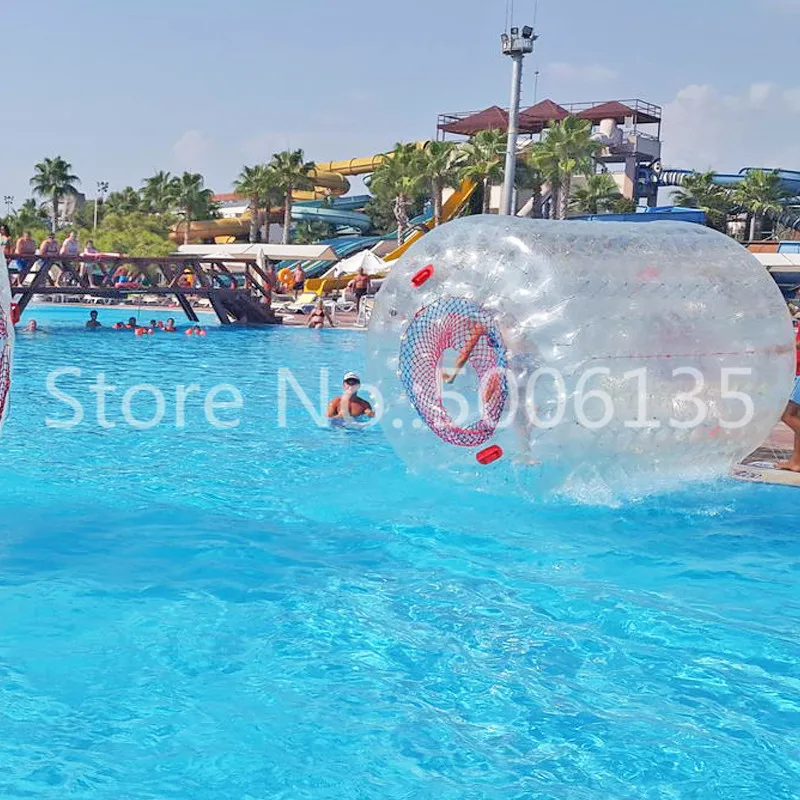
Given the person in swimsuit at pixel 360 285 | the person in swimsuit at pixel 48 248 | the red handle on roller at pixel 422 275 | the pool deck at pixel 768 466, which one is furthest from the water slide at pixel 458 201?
the red handle on roller at pixel 422 275

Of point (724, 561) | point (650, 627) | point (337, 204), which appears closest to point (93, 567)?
point (650, 627)

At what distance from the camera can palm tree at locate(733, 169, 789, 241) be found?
1506 inches

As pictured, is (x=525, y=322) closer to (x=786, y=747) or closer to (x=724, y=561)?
(x=724, y=561)

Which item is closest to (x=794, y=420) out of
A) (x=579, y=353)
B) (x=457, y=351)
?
(x=579, y=353)

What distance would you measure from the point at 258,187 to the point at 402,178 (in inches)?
348

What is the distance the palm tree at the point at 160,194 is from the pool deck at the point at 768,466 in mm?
→ 44341

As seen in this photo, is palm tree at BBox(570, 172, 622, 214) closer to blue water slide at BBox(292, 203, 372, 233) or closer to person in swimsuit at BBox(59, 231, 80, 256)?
blue water slide at BBox(292, 203, 372, 233)

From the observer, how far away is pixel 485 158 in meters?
38.2

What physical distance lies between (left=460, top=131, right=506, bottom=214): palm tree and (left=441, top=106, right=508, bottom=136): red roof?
2.77m

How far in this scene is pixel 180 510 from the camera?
6.91 meters

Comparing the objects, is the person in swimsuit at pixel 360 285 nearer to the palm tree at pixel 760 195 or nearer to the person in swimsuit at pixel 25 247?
the person in swimsuit at pixel 25 247

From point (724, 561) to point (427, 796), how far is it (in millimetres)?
3261

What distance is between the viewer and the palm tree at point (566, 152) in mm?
35750

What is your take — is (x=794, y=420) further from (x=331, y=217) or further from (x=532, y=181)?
(x=331, y=217)
